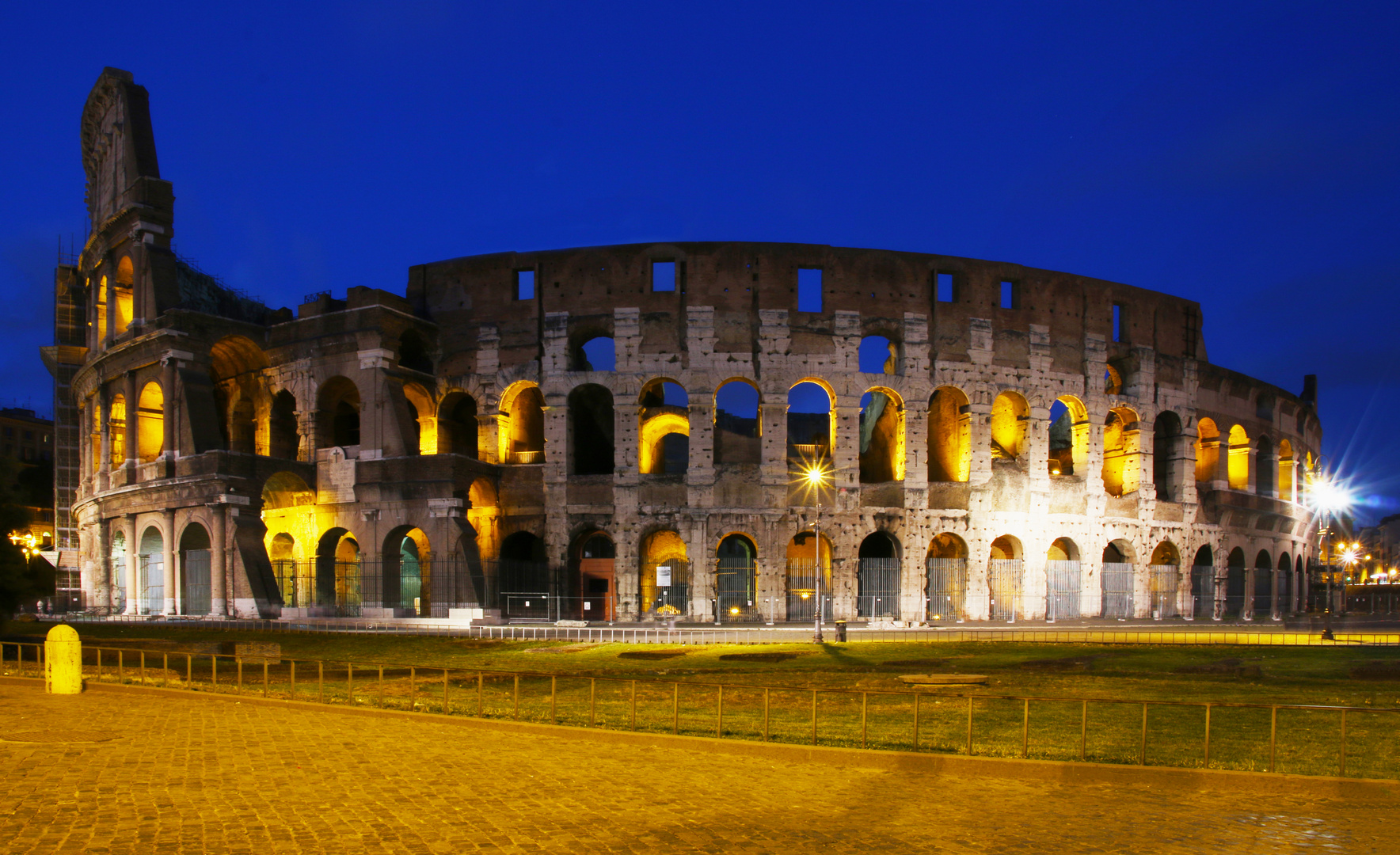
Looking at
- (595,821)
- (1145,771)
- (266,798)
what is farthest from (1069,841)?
(266,798)

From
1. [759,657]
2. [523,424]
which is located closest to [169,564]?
[523,424]

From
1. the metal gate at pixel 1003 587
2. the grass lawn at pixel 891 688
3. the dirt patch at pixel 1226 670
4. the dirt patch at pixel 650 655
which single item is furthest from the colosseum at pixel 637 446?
the dirt patch at pixel 1226 670

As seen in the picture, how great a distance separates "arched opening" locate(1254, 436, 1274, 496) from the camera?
39.9 m

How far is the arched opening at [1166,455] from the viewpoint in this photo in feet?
118

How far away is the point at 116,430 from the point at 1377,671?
123ft

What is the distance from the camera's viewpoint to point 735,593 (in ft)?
102

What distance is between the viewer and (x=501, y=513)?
31.7 m

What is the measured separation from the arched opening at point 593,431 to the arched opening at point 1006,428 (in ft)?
43.3

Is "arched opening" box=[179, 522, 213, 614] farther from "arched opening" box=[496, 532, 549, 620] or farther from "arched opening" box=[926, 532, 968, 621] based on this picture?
"arched opening" box=[926, 532, 968, 621]

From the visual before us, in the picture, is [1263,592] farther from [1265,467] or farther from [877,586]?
[877,586]

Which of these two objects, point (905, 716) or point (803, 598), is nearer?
point (905, 716)

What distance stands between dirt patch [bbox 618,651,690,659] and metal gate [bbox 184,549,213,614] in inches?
677

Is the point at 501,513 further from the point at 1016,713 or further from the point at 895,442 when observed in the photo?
the point at 1016,713

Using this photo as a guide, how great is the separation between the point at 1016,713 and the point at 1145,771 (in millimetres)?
4499
